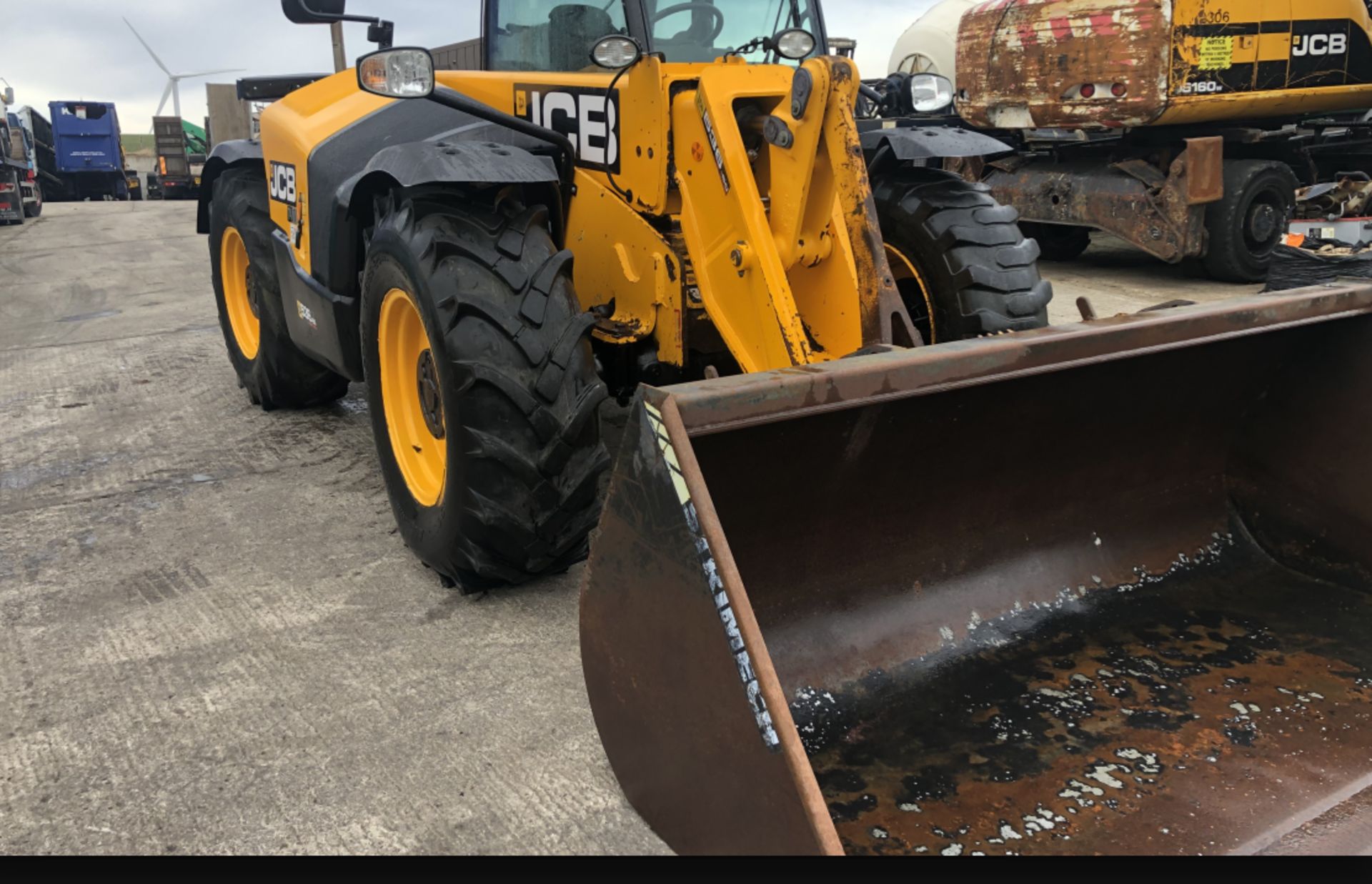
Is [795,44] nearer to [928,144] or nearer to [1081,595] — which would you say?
[928,144]

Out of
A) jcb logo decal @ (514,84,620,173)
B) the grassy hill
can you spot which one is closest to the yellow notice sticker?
jcb logo decal @ (514,84,620,173)

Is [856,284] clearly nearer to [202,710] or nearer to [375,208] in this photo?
[375,208]

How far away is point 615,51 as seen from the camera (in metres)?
3.15

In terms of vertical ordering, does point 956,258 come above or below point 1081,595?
above

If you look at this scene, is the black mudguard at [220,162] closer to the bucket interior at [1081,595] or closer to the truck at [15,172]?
the bucket interior at [1081,595]

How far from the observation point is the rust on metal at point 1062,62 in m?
8.71

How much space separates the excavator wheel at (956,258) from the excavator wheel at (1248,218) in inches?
238

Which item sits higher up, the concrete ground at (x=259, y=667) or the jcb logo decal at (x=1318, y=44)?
the jcb logo decal at (x=1318, y=44)

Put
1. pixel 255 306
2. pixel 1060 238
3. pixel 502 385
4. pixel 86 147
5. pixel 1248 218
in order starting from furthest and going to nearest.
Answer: pixel 86 147
pixel 1060 238
pixel 1248 218
pixel 255 306
pixel 502 385

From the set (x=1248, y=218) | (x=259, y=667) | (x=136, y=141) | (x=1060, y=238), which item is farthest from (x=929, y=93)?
(x=136, y=141)

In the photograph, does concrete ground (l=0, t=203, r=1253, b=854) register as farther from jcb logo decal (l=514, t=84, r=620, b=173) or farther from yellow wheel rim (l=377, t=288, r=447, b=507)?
jcb logo decal (l=514, t=84, r=620, b=173)

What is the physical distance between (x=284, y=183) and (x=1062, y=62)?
7.02 meters

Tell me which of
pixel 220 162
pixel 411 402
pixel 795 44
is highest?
pixel 795 44

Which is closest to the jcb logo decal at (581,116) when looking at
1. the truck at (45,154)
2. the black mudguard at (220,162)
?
the black mudguard at (220,162)
